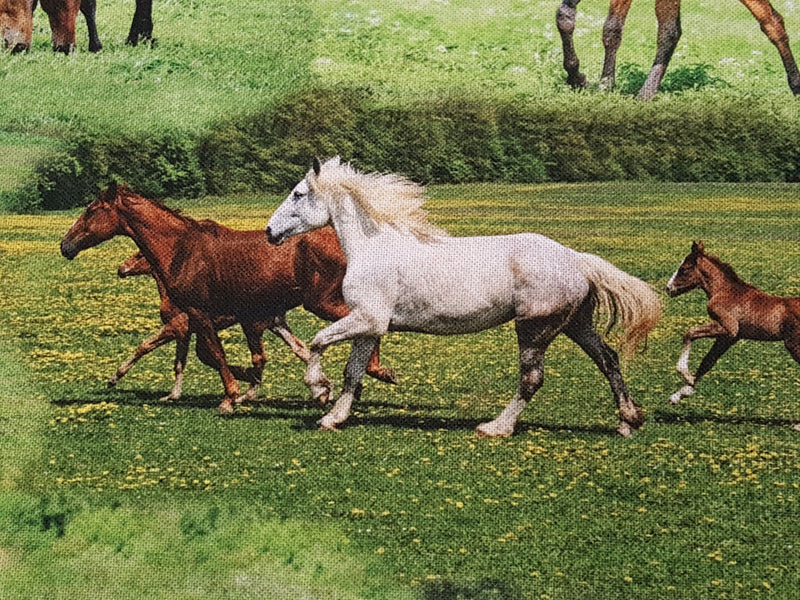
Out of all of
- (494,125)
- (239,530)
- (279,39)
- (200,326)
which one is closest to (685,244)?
(494,125)

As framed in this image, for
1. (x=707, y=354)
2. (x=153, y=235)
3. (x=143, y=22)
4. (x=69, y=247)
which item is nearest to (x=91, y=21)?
(x=143, y=22)

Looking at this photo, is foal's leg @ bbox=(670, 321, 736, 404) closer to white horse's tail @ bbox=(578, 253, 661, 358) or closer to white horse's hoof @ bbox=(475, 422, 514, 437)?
white horse's tail @ bbox=(578, 253, 661, 358)

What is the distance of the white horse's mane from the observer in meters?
10.9

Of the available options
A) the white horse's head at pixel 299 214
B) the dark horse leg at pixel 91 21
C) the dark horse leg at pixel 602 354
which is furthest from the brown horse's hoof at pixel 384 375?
the dark horse leg at pixel 91 21

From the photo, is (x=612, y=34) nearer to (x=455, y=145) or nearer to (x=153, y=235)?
(x=455, y=145)

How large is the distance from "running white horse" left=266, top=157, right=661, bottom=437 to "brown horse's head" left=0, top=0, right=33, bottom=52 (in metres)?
6.89

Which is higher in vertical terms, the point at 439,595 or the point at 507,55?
the point at 507,55

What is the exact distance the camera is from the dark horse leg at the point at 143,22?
16.6 meters

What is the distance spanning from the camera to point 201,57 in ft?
54.4

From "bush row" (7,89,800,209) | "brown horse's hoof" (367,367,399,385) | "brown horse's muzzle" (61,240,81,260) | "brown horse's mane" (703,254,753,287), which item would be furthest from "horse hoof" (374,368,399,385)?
"bush row" (7,89,800,209)

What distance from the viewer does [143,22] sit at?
16719mm

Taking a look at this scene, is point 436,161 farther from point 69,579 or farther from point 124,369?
point 69,579

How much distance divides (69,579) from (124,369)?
298 centimetres

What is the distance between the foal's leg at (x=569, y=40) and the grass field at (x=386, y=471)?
9.01 ft
